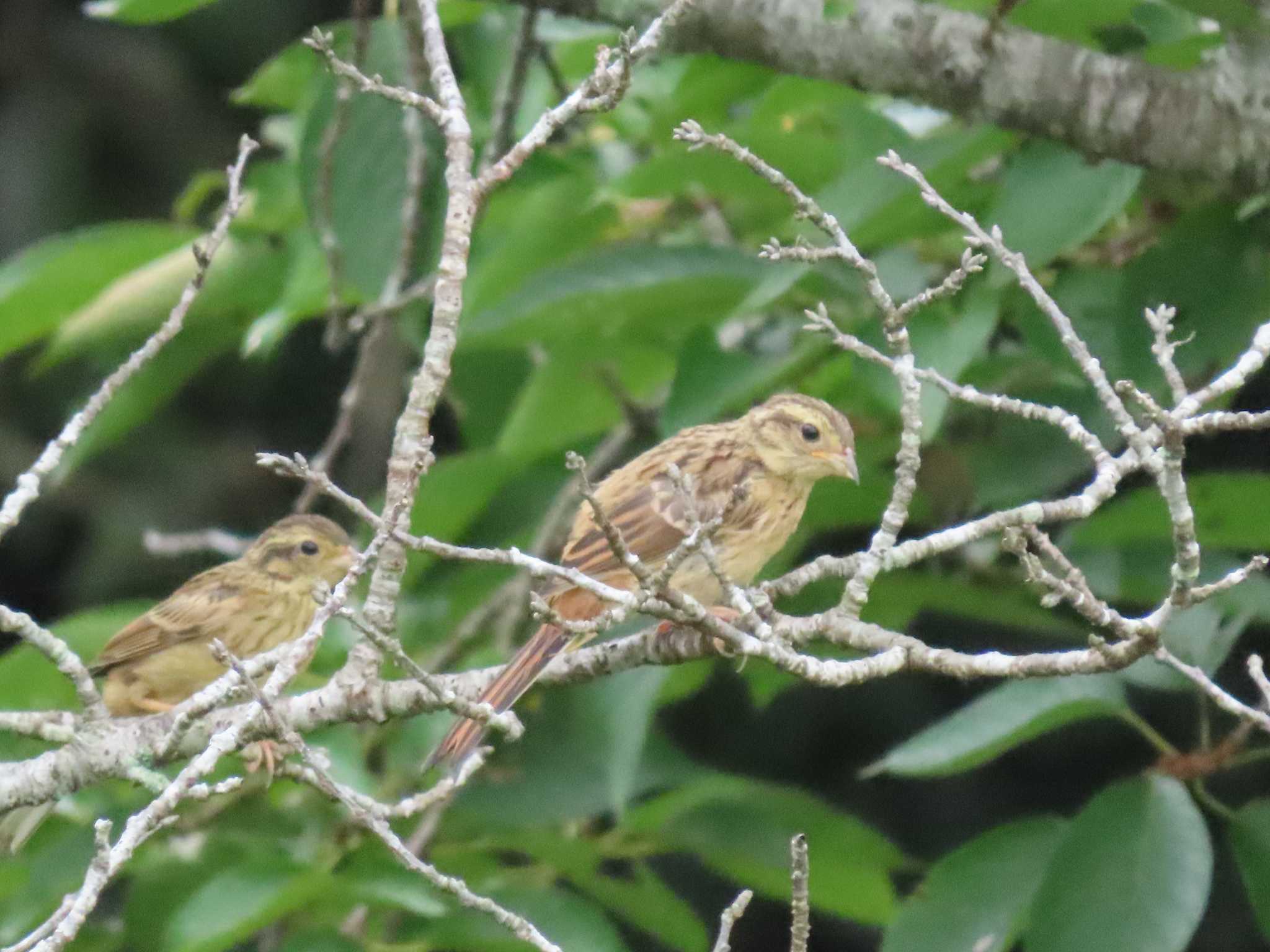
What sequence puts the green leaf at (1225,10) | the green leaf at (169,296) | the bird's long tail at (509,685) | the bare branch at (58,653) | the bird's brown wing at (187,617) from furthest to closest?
1. the bird's brown wing at (187,617)
2. the green leaf at (169,296)
3. the green leaf at (1225,10)
4. the bird's long tail at (509,685)
5. the bare branch at (58,653)

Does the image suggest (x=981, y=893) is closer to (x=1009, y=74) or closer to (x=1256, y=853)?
(x=1256, y=853)

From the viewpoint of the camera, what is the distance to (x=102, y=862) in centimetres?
283

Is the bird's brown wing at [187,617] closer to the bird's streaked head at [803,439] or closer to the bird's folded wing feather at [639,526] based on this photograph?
the bird's folded wing feather at [639,526]

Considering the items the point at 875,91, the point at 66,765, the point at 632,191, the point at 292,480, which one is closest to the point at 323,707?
the point at 66,765

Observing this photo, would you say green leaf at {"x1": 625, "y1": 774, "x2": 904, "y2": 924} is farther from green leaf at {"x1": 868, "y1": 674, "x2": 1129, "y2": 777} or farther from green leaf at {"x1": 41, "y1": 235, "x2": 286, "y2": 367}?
green leaf at {"x1": 41, "y1": 235, "x2": 286, "y2": 367}

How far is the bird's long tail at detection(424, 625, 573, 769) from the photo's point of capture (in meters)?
4.07

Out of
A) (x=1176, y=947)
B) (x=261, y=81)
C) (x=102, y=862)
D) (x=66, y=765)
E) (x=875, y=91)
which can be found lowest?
(x=1176, y=947)

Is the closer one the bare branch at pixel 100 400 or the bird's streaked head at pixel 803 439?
the bare branch at pixel 100 400

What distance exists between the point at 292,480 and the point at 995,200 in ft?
15.4

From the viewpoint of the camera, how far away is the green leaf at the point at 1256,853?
15.1 feet

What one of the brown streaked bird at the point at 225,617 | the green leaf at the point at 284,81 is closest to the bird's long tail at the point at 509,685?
the brown streaked bird at the point at 225,617

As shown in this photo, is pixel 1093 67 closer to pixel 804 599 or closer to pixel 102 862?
pixel 804 599

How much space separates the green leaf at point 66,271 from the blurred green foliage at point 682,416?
0.03ft

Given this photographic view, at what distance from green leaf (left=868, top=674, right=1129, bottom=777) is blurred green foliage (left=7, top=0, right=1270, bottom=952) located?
0.01m
